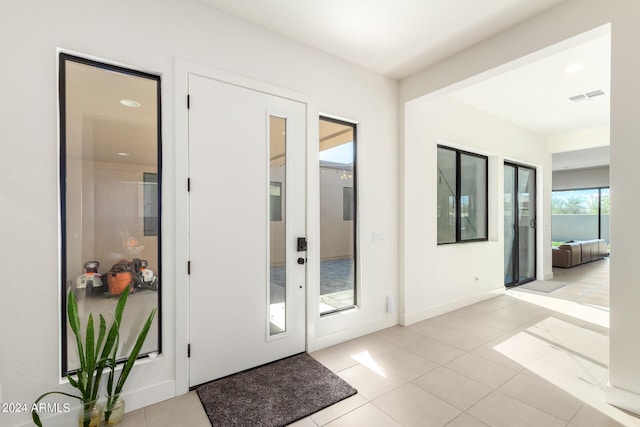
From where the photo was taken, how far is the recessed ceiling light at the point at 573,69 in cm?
325

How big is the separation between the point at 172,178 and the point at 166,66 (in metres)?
0.86

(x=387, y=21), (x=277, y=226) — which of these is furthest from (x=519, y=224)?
(x=277, y=226)

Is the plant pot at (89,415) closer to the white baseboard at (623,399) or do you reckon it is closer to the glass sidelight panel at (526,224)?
the white baseboard at (623,399)

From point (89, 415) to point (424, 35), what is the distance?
155 inches

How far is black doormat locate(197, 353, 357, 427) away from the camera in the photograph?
2.01 meters

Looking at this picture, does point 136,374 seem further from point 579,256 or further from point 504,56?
point 579,256

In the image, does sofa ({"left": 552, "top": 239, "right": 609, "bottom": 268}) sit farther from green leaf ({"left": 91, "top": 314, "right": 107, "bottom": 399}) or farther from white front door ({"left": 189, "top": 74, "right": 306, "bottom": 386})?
green leaf ({"left": 91, "top": 314, "right": 107, "bottom": 399})

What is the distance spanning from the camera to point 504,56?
2.67 meters

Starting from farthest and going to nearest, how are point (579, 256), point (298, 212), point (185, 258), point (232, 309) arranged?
1. point (579, 256)
2. point (298, 212)
3. point (232, 309)
4. point (185, 258)

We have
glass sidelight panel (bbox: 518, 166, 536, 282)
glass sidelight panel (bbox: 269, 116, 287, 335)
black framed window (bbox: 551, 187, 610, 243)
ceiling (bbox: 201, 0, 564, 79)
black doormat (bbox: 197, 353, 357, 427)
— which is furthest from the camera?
black framed window (bbox: 551, 187, 610, 243)

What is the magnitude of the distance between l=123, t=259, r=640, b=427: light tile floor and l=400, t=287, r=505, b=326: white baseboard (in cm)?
7

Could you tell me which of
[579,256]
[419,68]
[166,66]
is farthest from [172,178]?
[579,256]

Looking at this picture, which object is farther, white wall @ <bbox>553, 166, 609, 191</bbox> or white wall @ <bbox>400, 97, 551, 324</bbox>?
white wall @ <bbox>553, 166, 609, 191</bbox>

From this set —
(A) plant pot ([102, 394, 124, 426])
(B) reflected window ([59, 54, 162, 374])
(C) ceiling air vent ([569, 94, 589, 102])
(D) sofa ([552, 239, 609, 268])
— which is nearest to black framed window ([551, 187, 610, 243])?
(D) sofa ([552, 239, 609, 268])
